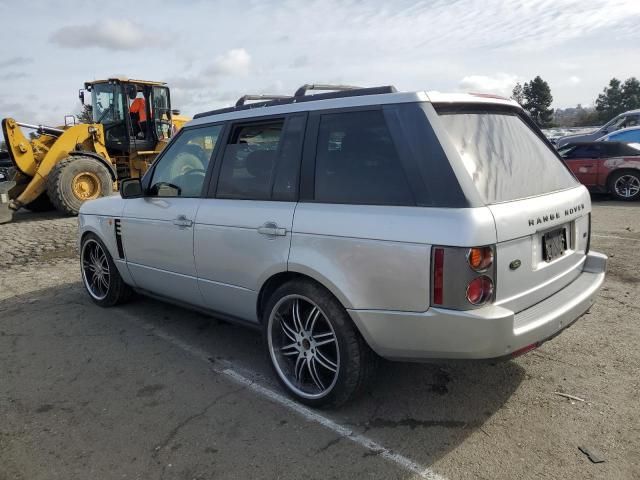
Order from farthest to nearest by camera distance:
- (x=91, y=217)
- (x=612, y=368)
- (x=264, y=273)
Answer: (x=91, y=217)
(x=612, y=368)
(x=264, y=273)

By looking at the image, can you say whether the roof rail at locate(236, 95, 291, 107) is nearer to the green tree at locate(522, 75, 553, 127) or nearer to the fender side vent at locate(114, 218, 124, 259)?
the fender side vent at locate(114, 218, 124, 259)

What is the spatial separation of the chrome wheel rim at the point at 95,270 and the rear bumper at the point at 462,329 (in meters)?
3.36

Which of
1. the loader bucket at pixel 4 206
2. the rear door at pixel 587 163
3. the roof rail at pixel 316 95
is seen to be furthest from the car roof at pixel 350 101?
the rear door at pixel 587 163

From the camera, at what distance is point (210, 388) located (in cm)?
356

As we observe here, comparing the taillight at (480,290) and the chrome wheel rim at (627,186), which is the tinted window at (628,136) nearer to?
the chrome wheel rim at (627,186)

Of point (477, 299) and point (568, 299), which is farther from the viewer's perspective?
point (568, 299)

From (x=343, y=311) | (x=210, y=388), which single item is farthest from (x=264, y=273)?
(x=210, y=388)

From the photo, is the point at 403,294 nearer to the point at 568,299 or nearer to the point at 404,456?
the point at 404,456

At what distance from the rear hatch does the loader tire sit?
32.2 feet

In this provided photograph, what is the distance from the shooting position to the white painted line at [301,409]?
2645 mm

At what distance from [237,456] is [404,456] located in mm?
884

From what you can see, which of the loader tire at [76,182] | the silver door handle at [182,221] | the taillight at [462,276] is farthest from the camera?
the loader tire at [76,182]

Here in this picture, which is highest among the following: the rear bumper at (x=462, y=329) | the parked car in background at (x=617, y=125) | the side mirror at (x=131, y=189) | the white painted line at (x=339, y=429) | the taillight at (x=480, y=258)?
the parked car in background at (x=617, y=125)

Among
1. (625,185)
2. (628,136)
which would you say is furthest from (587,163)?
(628,136)
